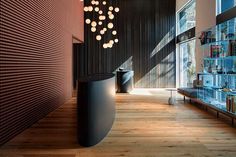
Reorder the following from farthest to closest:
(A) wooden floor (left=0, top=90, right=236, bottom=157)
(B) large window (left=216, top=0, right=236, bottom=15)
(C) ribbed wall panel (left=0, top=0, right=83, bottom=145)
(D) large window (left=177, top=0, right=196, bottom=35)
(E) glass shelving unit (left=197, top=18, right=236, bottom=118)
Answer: (D) large window (left=177, top=0, right=196, bottom=35) < (B) large window (left=216, top=0, right=236, bottom=15) < (E) glass shelving unit (left=197, top=18, right=236, bottom=118) < (C) ribbed wall panel (left=0, top=0, right=83, bottom=145) < (A) wooden floor (left=0, top=90, right=236, bottom=157)

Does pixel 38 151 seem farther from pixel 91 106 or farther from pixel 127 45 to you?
pixel 127 45

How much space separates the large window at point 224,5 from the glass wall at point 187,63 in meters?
3.13

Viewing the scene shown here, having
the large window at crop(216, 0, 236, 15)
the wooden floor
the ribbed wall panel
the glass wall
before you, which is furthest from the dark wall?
the wooden floor

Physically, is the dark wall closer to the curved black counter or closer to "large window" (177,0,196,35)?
"large window" (177,0,196,35)

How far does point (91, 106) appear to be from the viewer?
156 inches

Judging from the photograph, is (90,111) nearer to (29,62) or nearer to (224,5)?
(29,62)

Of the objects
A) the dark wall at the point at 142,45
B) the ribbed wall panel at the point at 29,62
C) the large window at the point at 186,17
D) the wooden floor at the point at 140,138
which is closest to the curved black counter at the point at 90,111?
the wooden floor at the point at 140,138

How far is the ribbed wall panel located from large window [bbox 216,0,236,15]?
477cm

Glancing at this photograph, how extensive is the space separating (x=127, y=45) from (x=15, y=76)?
30.3 ft

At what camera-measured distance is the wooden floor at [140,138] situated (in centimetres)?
373

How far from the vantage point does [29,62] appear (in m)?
5.35

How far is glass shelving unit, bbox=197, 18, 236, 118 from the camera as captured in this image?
577 cm

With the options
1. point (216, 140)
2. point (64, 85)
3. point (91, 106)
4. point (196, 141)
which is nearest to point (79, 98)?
point (91, 106)

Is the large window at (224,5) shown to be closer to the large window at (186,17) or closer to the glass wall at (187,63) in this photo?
the large window at (186,17)
